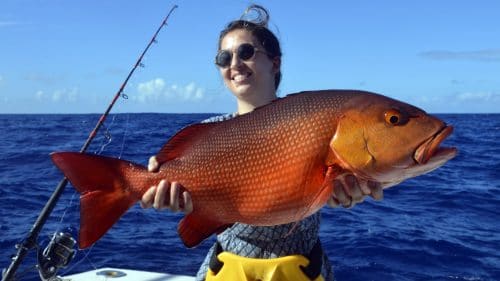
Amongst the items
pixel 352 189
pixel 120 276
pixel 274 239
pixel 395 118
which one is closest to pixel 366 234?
pixel 120 276

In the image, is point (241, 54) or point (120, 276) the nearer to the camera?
point (241, 54)

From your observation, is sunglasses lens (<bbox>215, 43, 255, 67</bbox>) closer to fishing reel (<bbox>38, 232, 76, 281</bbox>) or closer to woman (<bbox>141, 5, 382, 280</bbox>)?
woman (<bbox>141, 5, 382, 280</bbox>)

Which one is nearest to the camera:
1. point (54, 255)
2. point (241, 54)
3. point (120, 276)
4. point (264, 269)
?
point (264, 269)

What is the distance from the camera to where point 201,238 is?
2764 millimetres

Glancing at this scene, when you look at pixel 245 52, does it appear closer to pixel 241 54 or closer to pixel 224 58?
pixel 241 54

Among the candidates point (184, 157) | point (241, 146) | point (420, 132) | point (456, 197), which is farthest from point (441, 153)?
point (456, 197)

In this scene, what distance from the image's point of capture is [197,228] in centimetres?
277

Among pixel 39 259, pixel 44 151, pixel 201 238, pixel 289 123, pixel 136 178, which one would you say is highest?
pixel 289 123

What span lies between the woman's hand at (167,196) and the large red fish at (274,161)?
0.10 feet

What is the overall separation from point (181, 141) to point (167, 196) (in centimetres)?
29

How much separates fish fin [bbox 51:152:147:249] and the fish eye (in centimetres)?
125

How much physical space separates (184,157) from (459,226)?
8.11 m

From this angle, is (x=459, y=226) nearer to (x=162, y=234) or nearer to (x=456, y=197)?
(x=456, y=197)

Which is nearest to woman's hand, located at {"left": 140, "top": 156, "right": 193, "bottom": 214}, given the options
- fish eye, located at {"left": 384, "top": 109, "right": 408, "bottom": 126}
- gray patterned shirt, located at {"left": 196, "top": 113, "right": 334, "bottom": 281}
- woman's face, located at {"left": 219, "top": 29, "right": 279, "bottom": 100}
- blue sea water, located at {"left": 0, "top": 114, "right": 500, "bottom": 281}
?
gray patterned shirt, located at {"left": 196, "top": 113, "right": 334, "bottom": 281}
